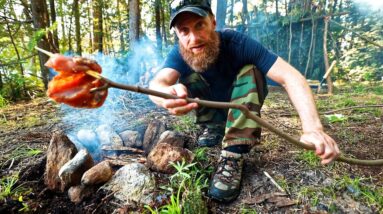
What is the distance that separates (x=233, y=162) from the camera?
6.79 feet

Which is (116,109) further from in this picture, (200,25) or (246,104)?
(246,104)

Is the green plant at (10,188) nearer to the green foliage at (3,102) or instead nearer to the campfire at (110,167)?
the campfire at (110,167)

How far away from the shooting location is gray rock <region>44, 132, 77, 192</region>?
1.99 meters

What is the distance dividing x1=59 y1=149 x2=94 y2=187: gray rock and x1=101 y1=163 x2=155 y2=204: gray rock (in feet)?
0.68

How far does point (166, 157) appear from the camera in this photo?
2.11m

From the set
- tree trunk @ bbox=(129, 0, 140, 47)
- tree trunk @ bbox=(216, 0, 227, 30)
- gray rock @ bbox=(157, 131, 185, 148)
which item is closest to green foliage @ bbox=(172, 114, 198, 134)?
gray rock @ bbox=(157, 131, 185, 148)

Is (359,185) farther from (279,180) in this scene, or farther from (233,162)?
(233,162)

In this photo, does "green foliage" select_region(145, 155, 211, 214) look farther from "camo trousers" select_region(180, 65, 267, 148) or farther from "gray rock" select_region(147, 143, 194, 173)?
"camo trousers" select_region(180, 65, 267, 148)

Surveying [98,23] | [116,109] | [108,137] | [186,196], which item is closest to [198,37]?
[186,196]

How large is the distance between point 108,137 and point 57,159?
62 centimetres

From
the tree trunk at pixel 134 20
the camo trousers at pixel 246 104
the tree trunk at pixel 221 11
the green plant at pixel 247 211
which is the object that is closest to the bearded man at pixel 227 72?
the camo trousers at pixel 246 104

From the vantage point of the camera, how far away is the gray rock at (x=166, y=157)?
209 cm

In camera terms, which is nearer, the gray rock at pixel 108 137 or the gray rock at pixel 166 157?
the gray rock at pixel 166 157

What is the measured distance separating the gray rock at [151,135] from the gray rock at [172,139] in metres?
0.16
